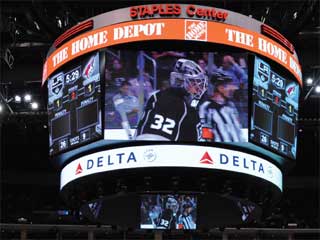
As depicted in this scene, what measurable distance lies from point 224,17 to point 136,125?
2.28m

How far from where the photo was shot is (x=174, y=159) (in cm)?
1050

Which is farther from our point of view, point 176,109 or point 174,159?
point 176,109

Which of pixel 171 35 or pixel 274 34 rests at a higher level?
pixel 274 34

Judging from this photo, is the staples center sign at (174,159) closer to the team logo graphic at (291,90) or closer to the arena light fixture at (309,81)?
the team logo graphic at (291,90)

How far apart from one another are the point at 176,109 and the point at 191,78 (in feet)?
1.76

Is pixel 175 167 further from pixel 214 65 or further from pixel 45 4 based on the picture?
pixel 45 4

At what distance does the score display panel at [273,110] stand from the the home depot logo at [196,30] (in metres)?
0.98

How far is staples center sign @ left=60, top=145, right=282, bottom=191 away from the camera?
10516 millimetres

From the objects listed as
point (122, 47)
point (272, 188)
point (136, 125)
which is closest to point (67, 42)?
point (122, 47)

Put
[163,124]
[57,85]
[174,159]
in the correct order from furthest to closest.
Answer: [57,85] → [163,124] → [174,159]

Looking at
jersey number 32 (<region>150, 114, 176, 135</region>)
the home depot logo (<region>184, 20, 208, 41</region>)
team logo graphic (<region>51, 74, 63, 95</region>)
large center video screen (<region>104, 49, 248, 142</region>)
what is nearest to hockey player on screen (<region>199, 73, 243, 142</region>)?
large center video screen (<region>104, 49, 248, 142</region>)

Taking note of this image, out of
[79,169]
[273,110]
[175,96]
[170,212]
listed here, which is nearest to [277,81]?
[273,110]

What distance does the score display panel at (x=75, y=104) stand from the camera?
10836 mm

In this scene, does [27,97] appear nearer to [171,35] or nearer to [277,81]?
[171,35]
